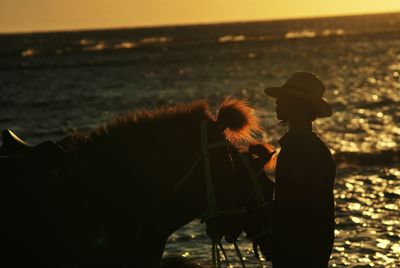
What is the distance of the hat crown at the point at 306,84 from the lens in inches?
206

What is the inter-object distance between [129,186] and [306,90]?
138cm

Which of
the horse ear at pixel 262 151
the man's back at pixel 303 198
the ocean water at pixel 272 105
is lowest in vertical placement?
the ocean water at pixel 272 105

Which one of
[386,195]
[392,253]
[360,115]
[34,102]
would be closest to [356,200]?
[386,195]

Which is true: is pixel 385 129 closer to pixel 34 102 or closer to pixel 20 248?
pixel 20 248

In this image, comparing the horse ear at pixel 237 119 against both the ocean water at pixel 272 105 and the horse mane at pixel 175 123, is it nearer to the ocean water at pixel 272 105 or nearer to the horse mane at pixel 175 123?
the horse mane at pixel 175 123

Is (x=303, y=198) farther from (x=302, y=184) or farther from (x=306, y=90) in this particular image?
(x=306, y=90)

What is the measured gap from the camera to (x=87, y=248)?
5.05 metres

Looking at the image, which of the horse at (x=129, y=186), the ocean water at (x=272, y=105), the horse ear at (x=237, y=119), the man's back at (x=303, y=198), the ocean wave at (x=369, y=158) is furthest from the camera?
the ocean wave at (x=369, y=158)

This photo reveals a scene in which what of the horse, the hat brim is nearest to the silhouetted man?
the hat brim

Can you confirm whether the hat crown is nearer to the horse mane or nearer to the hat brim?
the hat brim

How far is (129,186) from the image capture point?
5188mm

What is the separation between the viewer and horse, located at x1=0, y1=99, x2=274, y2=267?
16.5 ft

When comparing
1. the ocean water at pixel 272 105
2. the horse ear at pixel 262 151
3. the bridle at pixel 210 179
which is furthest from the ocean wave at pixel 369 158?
the bridle at pixel 210 179

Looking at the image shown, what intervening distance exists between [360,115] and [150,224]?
20.8 m
